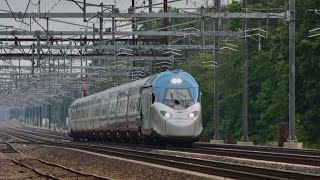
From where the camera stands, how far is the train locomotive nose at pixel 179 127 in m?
37.6

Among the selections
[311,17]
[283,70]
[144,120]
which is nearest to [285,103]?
[283,70]

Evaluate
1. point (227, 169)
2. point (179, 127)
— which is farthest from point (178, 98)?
point (227, 169)

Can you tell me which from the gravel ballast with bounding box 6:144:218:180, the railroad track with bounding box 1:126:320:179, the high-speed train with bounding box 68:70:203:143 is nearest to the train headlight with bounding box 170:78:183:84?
the high-speed train with bounding box 68:70:203:143

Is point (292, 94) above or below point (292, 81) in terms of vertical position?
below

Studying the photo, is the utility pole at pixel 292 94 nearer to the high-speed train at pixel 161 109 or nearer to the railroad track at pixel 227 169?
the high-speed train at pixel 161 109

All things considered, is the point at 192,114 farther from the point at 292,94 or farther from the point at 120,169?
the point at 120,169

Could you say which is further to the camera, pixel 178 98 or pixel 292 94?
pixel 292 94

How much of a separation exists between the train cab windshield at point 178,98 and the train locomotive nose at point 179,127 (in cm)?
72

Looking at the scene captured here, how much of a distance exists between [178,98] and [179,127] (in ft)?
5.45

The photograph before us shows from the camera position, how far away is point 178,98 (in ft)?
127

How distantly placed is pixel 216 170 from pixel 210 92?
6086cm

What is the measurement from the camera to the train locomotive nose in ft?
123

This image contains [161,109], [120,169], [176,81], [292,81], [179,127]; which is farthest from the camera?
[292,81]

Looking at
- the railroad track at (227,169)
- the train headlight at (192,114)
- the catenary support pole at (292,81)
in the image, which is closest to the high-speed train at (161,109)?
the train headlight at (192,114)
